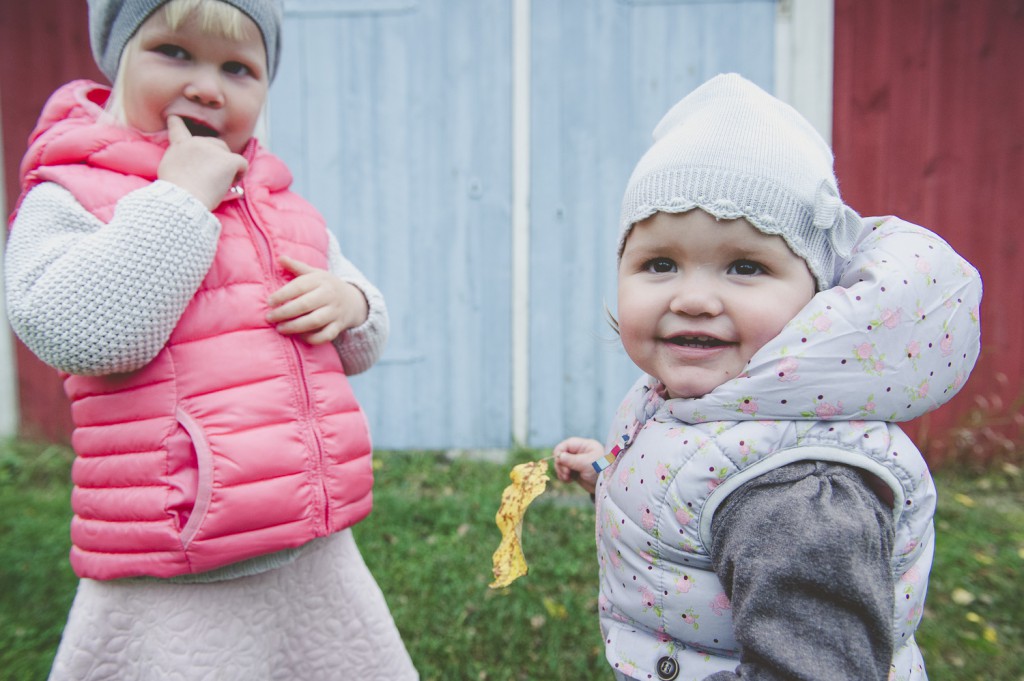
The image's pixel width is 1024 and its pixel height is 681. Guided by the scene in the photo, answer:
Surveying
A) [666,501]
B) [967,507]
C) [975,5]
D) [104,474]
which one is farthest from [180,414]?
[975,5]

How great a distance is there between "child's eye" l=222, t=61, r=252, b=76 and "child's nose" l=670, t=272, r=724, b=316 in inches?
39.2

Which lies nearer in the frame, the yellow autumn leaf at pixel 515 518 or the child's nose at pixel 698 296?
the child's nose at pixel 698 296

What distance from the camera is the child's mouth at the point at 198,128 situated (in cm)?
154

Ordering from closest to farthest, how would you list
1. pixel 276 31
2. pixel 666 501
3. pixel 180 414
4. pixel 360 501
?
pixel 666 501 → pixel 180 414 → pixel 360 501 → pixel 276 31

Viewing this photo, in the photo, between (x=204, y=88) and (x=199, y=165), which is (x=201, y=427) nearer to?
(x=199, y=165)

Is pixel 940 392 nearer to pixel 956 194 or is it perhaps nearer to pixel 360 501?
pixel 360 501

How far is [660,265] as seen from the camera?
4.19 feet

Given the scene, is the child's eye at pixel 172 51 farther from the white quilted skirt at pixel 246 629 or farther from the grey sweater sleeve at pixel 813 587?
the grey sweater sleeve at pixel 813 587

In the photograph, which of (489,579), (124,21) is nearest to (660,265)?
(124,21)

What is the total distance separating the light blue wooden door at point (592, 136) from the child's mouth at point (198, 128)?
280cm

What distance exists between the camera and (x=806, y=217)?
3.95ft

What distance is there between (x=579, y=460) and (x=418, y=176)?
3.09m

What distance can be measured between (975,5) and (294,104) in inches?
147

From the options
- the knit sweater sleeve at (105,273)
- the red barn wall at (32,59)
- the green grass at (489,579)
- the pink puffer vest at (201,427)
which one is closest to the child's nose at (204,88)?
the pink puffer vest at (201,427)
